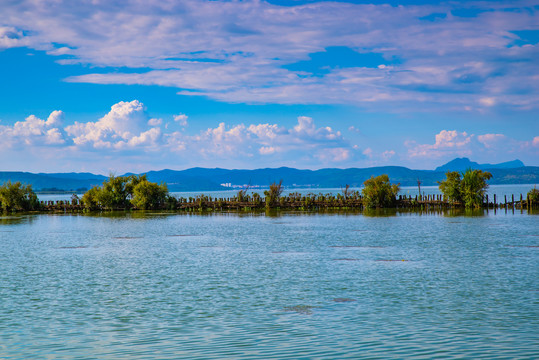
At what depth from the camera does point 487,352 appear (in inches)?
509

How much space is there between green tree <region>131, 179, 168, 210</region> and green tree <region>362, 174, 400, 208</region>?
3238 cm

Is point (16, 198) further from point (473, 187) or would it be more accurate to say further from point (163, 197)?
point (473, 187)

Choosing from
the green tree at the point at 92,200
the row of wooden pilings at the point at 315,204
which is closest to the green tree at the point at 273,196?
the row of wooden pilings at the point at 315,204

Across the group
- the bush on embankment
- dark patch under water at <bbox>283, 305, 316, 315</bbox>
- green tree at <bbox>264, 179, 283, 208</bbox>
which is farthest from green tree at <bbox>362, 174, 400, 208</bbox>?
dark patch under water at <bbox>283, 305, 316, 315</bbox>

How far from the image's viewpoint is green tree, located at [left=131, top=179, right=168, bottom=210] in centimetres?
8669

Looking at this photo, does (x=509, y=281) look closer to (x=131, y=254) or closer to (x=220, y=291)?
(x=220, y=291)

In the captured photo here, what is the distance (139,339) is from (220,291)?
637 cm

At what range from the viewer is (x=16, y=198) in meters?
89.4

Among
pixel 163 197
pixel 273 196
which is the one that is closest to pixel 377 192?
pixel 273 196

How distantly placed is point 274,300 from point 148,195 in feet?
234

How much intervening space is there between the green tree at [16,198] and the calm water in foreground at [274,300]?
57350mm

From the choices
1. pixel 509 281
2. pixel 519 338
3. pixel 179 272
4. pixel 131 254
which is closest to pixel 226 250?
pixel 131 254

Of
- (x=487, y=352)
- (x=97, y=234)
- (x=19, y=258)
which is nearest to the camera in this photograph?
(x=487, y=352)

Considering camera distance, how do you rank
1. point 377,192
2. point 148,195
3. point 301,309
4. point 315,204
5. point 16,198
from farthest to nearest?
point 16,198 → point 148,195 → point 315,204 → point 377,192 → point 301,309
